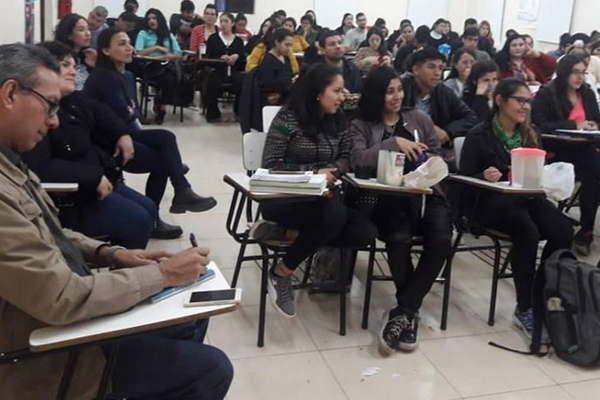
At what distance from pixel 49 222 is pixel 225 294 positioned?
0.45 m

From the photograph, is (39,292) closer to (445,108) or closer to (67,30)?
(67,30)

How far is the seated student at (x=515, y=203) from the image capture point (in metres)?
2.75

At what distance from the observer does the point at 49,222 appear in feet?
4.84

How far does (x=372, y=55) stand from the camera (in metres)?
7.09

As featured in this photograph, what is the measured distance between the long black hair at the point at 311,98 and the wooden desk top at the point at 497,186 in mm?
662

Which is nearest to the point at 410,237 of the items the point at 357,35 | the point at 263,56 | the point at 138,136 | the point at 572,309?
the point at 572,309

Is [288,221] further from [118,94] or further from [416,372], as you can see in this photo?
[118,94]

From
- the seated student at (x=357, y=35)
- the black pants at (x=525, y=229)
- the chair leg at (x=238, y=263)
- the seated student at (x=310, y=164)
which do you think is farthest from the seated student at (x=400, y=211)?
the seated student at (x=357, y=35)

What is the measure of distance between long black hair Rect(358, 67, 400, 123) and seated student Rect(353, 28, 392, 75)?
8.17 ft

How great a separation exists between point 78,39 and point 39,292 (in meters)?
2.71

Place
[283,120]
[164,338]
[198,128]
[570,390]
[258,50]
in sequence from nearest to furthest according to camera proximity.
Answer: [164,338] → [570,390] → [283,120] → [258,50] → [198,128]

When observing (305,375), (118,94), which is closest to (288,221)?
(305,375)

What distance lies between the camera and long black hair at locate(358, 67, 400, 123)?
9.45 feet

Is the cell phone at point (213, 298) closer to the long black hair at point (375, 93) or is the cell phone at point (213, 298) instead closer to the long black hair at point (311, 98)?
the long black hair at point (311, 98)
